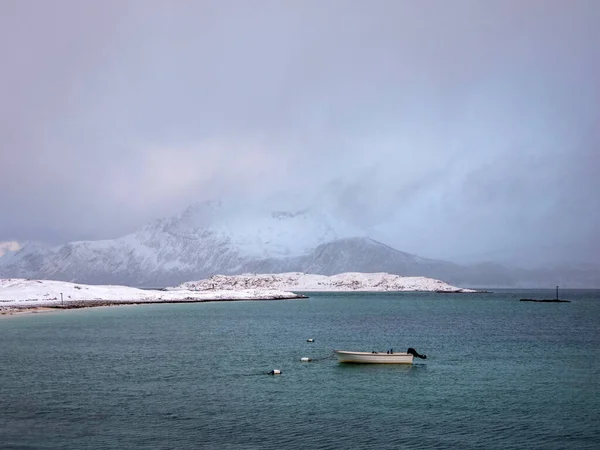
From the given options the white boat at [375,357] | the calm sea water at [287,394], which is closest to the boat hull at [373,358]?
the white boat at [375,357]

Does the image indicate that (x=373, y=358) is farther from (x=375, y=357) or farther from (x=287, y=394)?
(x=287, y=394)

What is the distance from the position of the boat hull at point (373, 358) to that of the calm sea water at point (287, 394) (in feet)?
3.29

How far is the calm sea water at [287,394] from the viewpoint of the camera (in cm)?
3712

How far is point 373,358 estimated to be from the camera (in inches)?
2680

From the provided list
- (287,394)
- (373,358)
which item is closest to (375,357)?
(373,358)

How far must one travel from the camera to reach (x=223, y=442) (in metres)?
35.7

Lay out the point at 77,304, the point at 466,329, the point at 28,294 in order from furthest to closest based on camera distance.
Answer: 1. the point at 28,294
2. the point at 77,304
3. the point at 466,329

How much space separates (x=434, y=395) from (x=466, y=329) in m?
67.4

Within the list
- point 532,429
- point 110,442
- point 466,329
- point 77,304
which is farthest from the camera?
point 77,304

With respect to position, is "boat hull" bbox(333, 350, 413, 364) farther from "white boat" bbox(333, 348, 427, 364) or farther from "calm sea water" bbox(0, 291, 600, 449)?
"calm sea water" bbox(0, 291, 600, 449)

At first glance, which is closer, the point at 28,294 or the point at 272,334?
the point at 272,334

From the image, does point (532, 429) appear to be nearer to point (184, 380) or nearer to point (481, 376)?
point (481, 376)

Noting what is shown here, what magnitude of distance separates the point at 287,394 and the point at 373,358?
65.7 feet

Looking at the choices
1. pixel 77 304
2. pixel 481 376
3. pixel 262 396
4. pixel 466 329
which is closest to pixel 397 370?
pixel 481 376
